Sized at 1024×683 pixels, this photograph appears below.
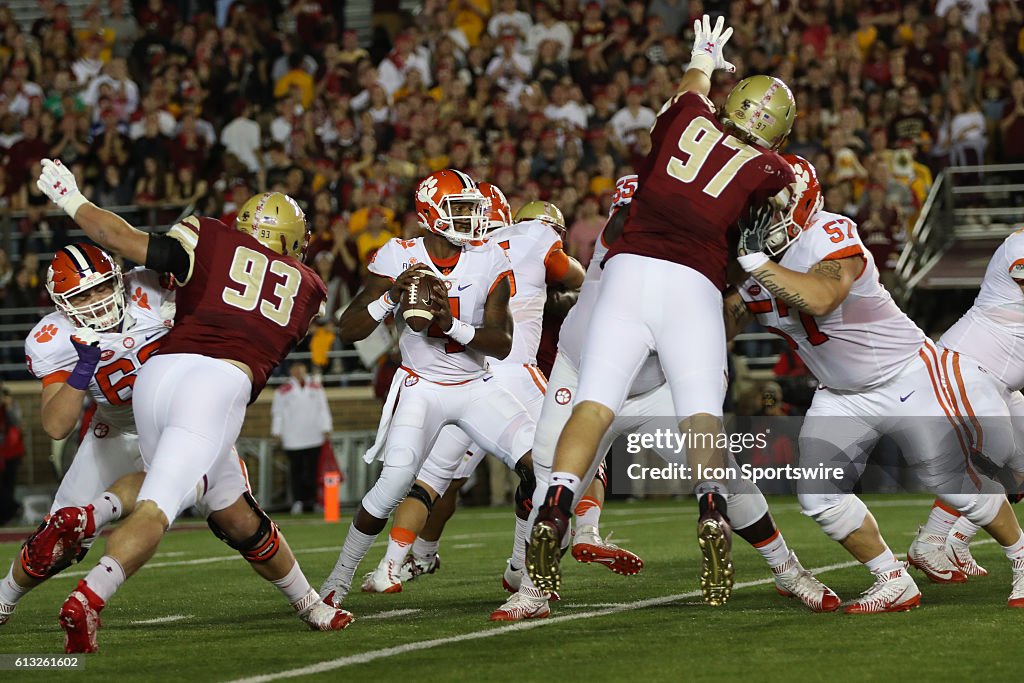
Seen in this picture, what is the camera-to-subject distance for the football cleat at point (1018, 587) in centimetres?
621

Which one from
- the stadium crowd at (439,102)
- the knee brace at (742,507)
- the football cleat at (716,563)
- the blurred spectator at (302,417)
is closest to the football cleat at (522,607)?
the knee brace at (742,507)

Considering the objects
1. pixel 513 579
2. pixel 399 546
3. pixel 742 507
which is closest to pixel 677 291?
pixel 742 507


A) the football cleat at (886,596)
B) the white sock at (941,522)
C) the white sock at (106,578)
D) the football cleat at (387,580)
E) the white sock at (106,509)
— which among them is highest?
the white sock at (106,578)

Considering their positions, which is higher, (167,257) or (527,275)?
(167,257)

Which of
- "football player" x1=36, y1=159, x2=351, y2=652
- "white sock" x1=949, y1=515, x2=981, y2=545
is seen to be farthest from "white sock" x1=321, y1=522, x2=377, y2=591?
"white sock" x1=949, y1=515, x2=981, y2=545

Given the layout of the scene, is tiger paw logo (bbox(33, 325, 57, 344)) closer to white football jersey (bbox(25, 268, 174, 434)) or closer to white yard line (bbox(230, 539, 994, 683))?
white football jersey (bbox(25, 268, 174, 434))

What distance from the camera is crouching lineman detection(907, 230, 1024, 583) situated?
281 inches

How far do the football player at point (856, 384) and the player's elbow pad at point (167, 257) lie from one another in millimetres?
2121

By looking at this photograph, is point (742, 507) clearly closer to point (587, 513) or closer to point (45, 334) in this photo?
point (587, 513)

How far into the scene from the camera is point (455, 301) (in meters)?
6.93

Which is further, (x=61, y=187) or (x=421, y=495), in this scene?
(x=421, y=495)

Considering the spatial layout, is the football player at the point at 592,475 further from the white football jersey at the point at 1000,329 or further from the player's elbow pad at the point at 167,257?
the player's elbow pad at the point at 167,257

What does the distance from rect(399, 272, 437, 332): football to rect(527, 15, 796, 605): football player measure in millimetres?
929

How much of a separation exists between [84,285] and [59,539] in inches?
40.8
